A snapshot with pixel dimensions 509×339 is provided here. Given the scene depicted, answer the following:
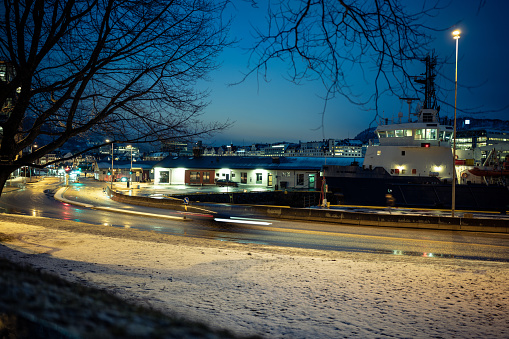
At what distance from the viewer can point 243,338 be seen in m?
1.38

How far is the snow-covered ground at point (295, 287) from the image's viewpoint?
5.18m

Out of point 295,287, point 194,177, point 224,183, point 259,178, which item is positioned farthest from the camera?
point 194,177

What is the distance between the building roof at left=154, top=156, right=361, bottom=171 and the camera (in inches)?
2202

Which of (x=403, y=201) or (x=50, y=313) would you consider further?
(x=403, y=201)

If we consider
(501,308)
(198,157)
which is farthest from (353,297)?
(198,157)

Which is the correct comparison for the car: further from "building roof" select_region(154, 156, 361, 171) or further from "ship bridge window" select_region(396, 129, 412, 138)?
"ship bridge window" select_region(396, 129, 412, 138)

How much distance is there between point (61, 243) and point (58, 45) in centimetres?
623

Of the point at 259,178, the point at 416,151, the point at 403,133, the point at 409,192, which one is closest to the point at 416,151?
the point at 416,151

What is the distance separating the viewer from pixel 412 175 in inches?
1379

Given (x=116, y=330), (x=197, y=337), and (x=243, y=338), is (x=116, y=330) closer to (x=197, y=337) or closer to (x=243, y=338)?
(x=197, y=337)

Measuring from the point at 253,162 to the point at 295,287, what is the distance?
174ft

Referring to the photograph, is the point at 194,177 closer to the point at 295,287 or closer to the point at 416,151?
the point at 416,151

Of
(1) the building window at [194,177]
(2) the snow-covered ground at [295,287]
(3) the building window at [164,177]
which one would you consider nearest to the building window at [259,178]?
(1) the building window at [194,177]

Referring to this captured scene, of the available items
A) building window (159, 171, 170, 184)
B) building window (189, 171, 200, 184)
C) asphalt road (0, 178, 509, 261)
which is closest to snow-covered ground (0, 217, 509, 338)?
asphalt road (0, 178, 509, 261)
